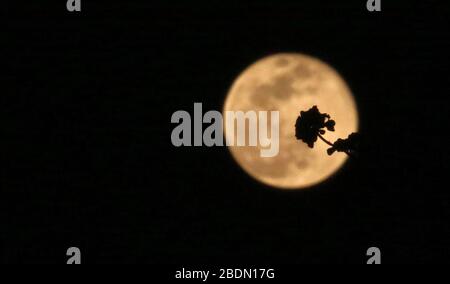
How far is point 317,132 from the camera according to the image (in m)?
8.45

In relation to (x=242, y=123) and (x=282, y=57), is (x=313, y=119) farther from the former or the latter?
(x=282, y=57)

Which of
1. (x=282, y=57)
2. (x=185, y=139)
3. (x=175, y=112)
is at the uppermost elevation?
(x=282, y=57)

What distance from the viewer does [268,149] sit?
79.5 feet

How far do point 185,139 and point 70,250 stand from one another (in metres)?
4.66

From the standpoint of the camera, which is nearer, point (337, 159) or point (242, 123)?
point (242, 123)

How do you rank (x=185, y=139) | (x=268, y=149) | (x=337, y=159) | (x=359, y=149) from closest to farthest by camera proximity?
(x=359, y=149)
(x=185, y=139)
(x=268, y=149)
(x=337, y=159)

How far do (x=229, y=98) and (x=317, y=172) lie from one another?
4743mm

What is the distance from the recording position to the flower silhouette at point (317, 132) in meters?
8.20

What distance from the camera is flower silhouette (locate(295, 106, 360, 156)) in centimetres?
820
